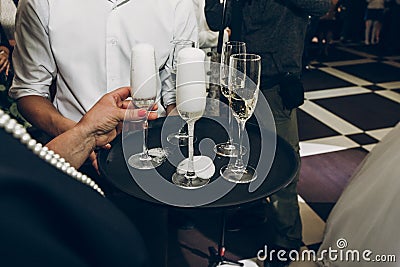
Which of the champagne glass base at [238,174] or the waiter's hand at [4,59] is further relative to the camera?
the waiter's hand at [4,59]

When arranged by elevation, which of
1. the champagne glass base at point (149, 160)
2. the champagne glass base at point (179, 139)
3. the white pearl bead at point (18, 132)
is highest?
the white pearl bead at point (18, 132)

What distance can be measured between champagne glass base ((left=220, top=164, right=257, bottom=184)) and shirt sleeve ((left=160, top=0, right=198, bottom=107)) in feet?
1.58

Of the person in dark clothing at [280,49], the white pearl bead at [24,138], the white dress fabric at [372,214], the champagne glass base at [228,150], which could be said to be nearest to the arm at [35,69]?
the champagne glass base at [228,150]

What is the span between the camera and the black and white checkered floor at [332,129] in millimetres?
2254

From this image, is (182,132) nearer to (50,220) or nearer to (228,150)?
(228,150)

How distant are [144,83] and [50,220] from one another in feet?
2.98

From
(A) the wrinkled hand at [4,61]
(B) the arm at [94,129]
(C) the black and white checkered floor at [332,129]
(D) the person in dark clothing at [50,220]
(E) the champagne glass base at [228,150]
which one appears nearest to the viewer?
(D) the person in dark clothing at [50,220]

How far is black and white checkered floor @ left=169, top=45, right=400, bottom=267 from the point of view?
225cm

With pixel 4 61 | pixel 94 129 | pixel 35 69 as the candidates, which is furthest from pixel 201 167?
pixel 4 61

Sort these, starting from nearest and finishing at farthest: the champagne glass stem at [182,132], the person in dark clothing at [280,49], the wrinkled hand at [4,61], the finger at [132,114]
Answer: the finger at [132,114] → the champagne glass stem at [182,132] → the person in dark clothing at [280,49] → the wrinkled hand at [4,61]

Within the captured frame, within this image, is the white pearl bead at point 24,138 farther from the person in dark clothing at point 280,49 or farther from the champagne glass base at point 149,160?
the person in dark clothing at point 280,49

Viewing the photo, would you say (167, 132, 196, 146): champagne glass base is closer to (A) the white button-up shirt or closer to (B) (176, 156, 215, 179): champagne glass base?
(B) (176, 156, 215, 179): champagne glass base

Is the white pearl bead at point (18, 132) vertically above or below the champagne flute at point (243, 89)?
above

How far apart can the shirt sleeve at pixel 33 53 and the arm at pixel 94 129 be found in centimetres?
44
